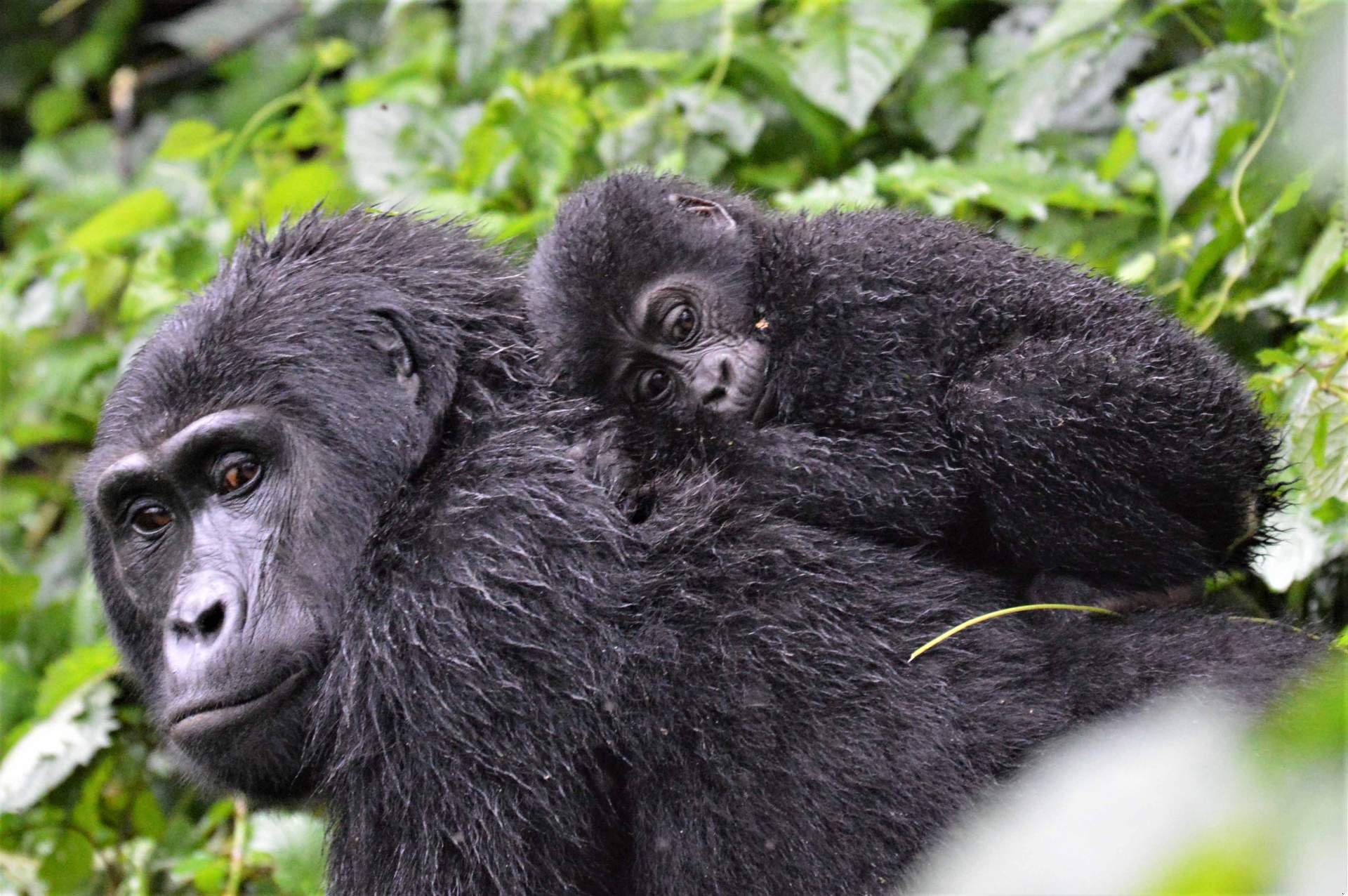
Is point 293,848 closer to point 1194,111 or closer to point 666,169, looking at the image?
point 666,169

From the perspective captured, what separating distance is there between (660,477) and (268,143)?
3705 mm

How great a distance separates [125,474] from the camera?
8.89 ft

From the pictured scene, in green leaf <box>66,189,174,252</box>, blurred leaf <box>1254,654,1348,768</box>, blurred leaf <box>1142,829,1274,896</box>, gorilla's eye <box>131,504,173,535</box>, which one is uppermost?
blurred leaf <box>1254,654,1348,768</box>

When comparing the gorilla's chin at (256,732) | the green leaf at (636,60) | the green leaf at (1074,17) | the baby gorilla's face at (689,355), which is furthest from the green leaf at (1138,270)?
the gorilla's chin at (256,732)

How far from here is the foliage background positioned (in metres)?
3.62

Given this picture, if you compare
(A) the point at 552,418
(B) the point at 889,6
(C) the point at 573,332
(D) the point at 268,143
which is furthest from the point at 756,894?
(D) the point at 268,143

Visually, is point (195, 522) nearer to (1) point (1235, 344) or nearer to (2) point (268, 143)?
(1) point (1235, 344)

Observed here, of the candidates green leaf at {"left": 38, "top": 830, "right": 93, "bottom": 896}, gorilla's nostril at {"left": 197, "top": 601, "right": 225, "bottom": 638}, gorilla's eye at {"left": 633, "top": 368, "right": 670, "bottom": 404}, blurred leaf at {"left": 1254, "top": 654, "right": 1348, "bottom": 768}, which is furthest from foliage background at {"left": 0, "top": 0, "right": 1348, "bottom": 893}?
blurred leaf at {"left": 1254, "top": 654, "right": 1348, "bottom": 768}

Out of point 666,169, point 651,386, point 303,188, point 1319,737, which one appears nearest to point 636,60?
point 666,169

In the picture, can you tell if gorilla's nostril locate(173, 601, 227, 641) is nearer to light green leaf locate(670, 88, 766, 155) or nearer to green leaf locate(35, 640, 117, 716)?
green leaf locate(35, 640, 117, 716)

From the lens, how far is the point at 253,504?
8.68ft

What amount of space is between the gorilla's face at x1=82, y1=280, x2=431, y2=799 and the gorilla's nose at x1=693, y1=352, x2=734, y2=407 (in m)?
0.58

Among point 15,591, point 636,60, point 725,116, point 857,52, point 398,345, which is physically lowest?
point 15,591

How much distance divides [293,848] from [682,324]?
1750mm
